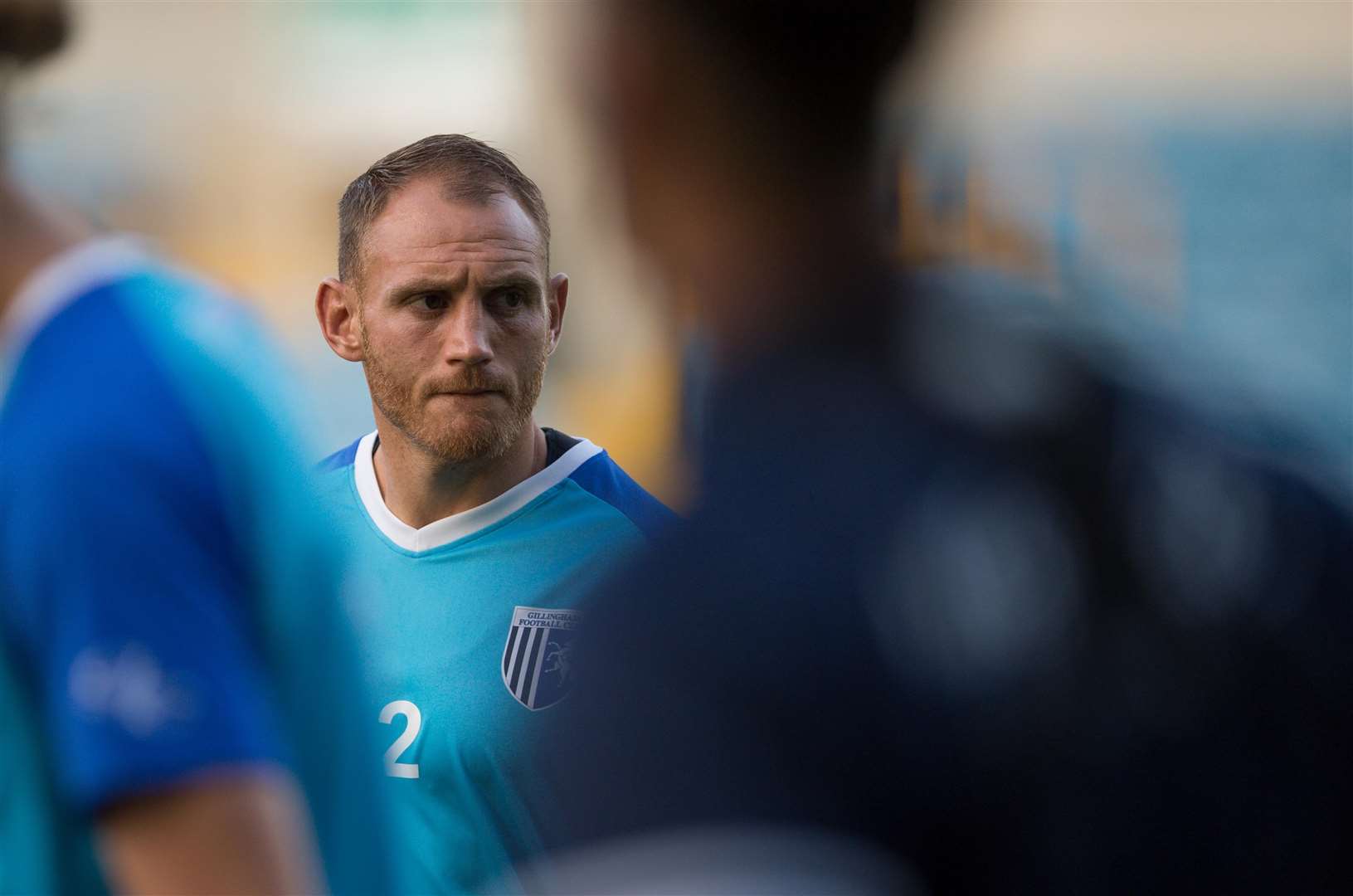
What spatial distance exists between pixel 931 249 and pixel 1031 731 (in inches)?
11.6

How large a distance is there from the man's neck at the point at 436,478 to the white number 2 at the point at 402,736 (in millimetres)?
274

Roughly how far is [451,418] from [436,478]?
0.31ft

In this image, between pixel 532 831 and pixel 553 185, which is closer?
pixel 532 831

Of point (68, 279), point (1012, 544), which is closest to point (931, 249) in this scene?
point (1012, 544)

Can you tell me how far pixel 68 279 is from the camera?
0.95 m

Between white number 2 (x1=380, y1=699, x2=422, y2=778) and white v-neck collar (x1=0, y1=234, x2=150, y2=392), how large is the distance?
0.99 metres

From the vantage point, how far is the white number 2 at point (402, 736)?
1843 mm

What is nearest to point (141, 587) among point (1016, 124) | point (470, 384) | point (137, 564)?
point (137, 564)

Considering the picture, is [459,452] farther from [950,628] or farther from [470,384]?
[950,628]

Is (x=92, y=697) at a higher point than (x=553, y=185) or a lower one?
lower

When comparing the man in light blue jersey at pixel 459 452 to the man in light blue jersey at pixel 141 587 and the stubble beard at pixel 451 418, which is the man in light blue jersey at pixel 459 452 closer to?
the stubble beard at pixel 451 418

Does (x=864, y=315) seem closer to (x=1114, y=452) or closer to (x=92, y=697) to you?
(x=1114, y=452)

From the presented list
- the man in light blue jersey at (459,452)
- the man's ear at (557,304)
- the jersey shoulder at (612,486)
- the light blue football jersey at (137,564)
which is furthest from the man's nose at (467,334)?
the light blue football jersey at (137,564)

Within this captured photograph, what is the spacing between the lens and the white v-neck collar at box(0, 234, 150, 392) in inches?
36.7
